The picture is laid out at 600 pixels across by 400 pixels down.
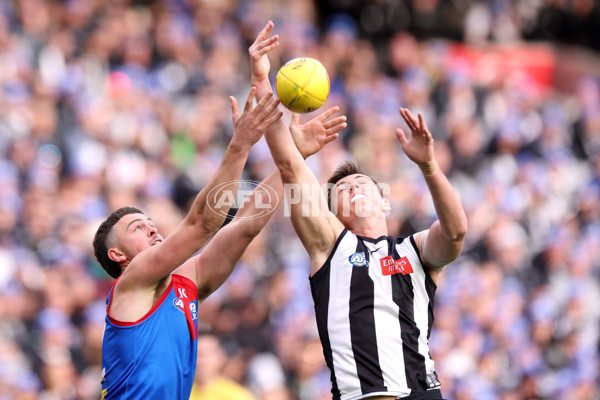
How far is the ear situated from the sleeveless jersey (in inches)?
13.4

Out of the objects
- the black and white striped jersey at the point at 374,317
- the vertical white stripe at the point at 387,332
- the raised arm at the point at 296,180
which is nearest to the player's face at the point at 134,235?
the raised arm at the point at 296,180

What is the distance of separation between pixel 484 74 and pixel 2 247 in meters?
12.1

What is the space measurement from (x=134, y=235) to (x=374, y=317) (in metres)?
1.68

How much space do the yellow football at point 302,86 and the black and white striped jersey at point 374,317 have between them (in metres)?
0.90

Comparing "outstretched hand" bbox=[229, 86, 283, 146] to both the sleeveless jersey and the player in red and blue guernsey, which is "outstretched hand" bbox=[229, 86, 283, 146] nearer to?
the player in red and blue guernsey

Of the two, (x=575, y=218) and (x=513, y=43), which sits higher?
(x=513, y=43)

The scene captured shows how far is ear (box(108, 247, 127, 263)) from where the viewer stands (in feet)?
19.1

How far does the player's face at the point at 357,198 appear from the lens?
19.7 feet

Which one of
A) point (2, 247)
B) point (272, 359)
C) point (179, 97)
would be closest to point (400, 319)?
point (272, 359)

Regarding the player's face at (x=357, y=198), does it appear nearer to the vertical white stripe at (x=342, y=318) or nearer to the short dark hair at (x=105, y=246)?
the vertical white stripe at (x=342, y=318)

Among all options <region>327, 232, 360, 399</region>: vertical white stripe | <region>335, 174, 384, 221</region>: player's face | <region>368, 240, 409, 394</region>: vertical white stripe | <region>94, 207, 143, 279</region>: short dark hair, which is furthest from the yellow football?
<region>94, 207, 143, 279</region>: short dark hair

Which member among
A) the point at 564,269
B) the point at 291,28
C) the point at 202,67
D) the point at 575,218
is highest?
the point at 291,28

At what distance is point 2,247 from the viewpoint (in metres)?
9.70

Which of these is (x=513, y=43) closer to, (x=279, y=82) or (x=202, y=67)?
(x=202, y=67)
